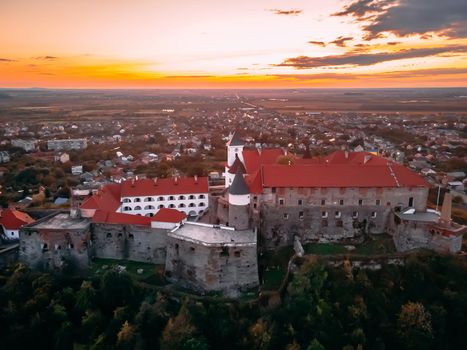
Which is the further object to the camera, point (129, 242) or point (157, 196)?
point (157, 196)

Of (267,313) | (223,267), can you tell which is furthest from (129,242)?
(267,313)

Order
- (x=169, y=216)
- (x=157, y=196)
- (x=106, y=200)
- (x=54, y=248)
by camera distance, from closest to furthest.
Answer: (x=54, y=248) < (x=169, y=216) < (x=106, y=200) < (x=157, y=196)

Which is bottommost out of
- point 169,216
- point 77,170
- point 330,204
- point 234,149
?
point 77,170

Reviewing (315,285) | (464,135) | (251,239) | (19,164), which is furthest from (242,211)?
(464,135)

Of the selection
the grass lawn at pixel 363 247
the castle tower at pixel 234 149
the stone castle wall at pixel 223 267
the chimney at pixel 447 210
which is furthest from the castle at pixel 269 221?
the castle tower at pixel 234 149

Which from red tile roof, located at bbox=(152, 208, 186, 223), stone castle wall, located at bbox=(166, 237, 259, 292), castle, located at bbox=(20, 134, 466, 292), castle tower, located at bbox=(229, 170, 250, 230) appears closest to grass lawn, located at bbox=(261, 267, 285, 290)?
stone castle wall, located at bbox=(166, 237, 259, 292)

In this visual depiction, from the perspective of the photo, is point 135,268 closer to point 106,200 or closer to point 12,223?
point 106,200

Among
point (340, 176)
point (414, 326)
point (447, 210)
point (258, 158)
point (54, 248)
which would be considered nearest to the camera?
point (414, 326)

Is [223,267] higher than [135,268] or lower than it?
higher
